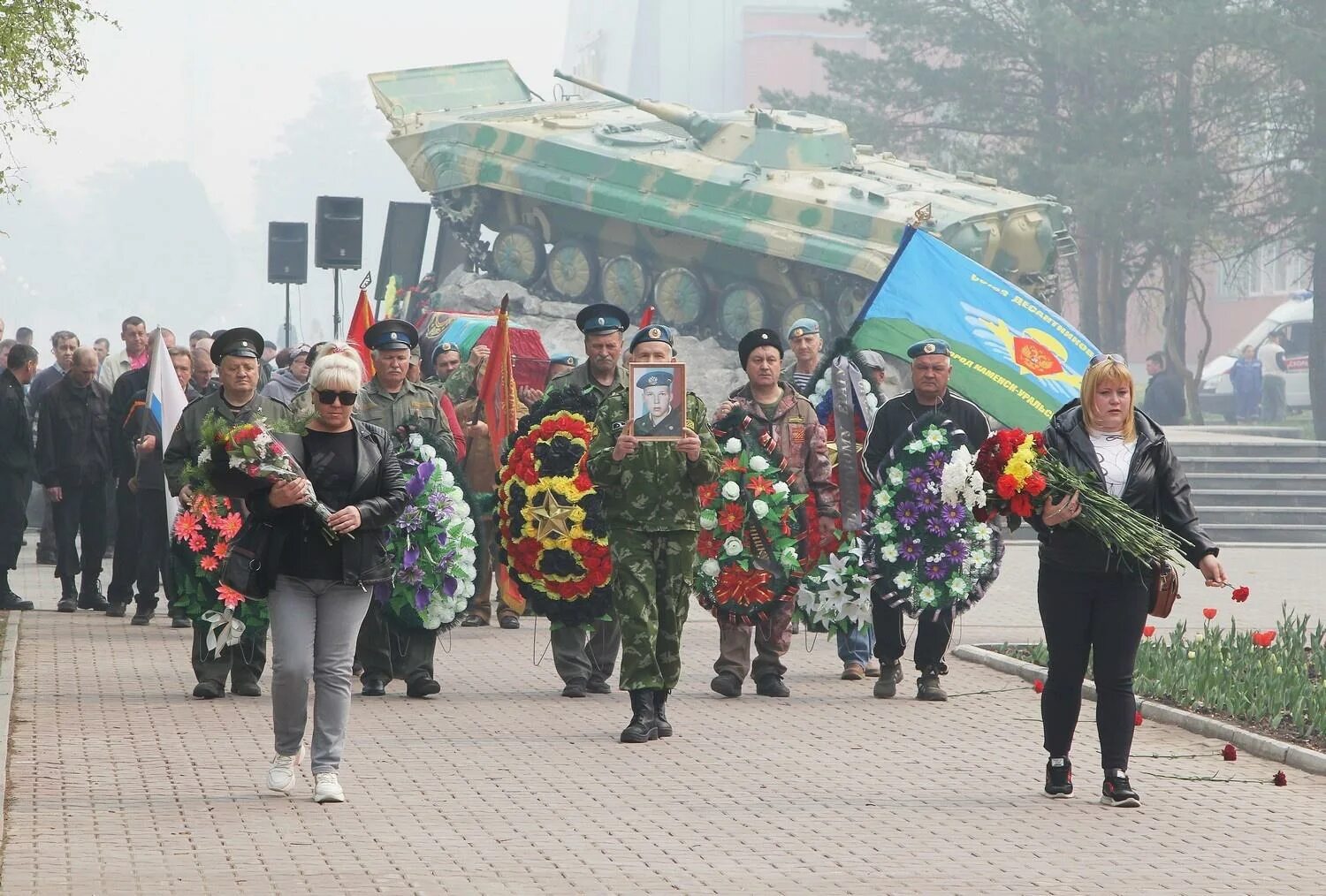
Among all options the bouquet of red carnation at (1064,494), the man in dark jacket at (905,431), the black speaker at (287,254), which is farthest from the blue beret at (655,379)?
the black speaker at (287,254)

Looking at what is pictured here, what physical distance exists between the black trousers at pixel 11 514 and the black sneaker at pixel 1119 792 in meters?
9.68

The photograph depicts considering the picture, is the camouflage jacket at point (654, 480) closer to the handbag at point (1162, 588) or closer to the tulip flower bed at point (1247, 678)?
the handbag at point (1162, 588)

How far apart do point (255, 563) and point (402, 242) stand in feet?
91.7

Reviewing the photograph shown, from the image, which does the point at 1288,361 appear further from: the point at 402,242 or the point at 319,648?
the point at 319,648

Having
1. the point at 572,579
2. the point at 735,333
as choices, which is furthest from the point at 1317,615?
the point at 735,333

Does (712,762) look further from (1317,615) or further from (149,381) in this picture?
(1317,615)

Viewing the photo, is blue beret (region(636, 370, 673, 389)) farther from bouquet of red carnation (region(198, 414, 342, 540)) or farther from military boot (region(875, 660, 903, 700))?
military boot (region(875, 660, 903, 700))

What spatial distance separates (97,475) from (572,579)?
570 centimetres

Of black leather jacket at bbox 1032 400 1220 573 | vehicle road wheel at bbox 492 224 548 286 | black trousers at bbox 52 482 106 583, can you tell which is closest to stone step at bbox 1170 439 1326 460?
vehicle road wheel at bbox 492 224 548 286

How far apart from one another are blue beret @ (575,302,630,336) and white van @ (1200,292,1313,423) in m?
39.4

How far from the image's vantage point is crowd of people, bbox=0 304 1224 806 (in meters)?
8.13

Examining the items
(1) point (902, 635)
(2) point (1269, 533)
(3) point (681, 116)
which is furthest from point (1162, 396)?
(1) point (902, 635)

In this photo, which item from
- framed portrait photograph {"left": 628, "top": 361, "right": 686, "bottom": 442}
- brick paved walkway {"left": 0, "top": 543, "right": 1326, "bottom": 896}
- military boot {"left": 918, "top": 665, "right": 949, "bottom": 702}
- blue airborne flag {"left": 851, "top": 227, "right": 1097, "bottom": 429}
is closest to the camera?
brick paved walkway {"left": 0, "top": 543, "right": 1326, "bottom": 896}

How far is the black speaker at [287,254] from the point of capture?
1088 inches
